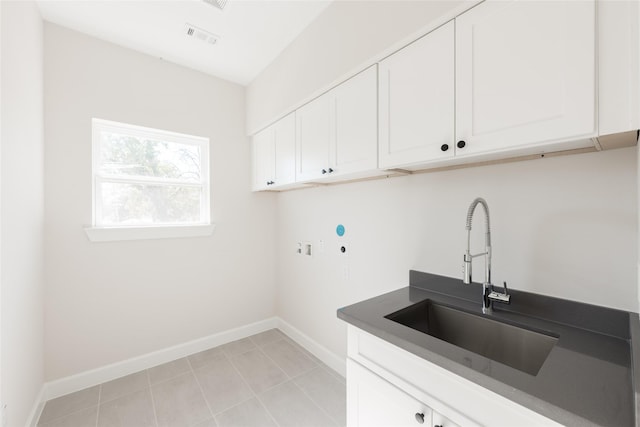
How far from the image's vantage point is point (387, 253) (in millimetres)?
1887

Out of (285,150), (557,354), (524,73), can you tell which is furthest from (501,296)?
(285,150)

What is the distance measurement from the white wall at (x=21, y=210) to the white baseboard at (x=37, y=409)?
0.16ft

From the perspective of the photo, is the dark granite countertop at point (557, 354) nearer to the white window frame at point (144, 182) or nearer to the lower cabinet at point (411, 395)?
the lower cabinet at point (411, 395)

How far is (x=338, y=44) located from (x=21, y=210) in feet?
6.93

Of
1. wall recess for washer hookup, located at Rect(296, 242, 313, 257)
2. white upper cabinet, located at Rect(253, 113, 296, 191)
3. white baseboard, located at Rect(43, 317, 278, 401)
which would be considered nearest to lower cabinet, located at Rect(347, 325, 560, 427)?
wall recess for washer hookup, located at Rect(296, 242, 313, 257)

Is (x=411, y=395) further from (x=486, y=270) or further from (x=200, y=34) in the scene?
(x=200, y=34)

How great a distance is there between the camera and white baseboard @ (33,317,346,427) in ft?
6.63

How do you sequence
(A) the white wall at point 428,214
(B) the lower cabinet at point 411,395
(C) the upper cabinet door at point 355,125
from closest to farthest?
(B) the lower cabinet at point 411,395, (A) the white wall at point 428,214, (C) the upper cabinet door at point 355,125

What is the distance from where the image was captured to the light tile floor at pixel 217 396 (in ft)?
5.88

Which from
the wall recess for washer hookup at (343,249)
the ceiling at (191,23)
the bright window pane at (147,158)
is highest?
the ceiling at (191,23)

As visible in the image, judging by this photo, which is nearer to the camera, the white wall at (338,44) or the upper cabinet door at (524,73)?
the upper cabinet door at (524,73)

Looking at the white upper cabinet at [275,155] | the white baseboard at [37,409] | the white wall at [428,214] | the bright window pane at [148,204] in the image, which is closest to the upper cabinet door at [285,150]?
the white upper cabinet at [275,155]

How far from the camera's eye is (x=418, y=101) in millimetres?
1322

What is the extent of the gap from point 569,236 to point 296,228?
2111 millimetres
